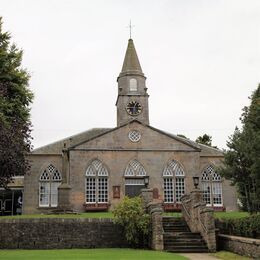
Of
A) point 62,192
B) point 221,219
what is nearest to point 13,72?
point 62,192

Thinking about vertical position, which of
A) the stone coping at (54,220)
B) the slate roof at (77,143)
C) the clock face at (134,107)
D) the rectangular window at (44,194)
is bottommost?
the stone coping at (54,220)

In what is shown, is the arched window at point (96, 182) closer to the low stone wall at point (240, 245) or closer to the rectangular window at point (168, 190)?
the rectangular window at point (168, 190)

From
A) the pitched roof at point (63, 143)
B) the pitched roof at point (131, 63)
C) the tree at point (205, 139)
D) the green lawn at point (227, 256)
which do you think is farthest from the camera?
the tree at point (205, 139)

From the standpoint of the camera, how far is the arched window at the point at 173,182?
3728 cm

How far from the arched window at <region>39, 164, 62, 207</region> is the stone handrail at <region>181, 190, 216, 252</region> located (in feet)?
52.2

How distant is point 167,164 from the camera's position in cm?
3788

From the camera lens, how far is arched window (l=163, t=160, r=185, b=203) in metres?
37.3

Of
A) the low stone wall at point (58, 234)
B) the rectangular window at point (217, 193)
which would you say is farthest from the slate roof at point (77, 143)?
the low stone wall at point (58, 234)

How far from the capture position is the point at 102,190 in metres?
36.6

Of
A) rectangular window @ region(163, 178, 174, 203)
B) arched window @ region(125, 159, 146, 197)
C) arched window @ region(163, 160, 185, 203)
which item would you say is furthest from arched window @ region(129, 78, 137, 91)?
rectangular window @ region(163, 178, 174, 203)

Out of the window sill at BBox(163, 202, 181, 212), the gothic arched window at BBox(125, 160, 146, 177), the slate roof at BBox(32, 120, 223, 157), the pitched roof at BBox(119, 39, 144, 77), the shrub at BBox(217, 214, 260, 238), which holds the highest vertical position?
the pitched roof at BBox(119, 39, 144, 77)

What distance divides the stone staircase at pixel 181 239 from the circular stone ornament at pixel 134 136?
14.4 metres

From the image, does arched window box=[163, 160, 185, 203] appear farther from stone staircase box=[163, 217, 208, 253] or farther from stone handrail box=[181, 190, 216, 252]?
stone staircase box=[163, 217, 208, 253]

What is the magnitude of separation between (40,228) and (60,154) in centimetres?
1733
